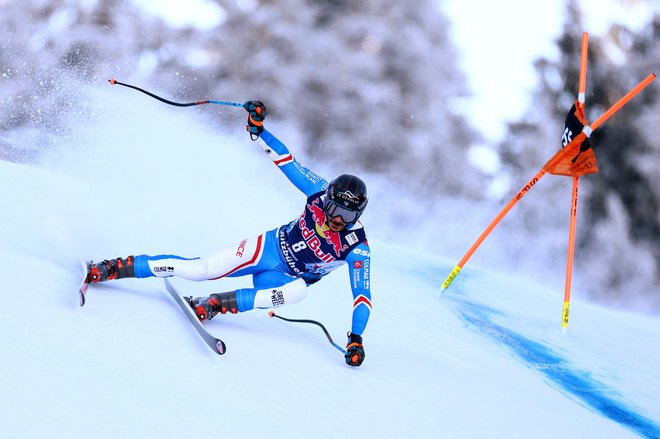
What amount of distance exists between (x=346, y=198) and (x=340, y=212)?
0.21 feet

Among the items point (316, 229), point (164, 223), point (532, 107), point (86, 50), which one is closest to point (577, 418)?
point (316, 229)

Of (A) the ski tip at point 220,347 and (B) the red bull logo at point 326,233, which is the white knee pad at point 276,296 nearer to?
(B) the red bull logo at point 326,233

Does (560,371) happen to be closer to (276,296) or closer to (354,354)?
(354,354)

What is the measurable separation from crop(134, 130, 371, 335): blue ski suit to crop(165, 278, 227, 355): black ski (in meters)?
0.10

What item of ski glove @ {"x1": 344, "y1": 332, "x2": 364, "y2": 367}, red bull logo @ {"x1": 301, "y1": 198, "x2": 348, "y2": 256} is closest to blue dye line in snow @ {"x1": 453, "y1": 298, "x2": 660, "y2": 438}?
ski glove @ {"x1": 344, "y1": 332, "x2": 364, "y2": 367}

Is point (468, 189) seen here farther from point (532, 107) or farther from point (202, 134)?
point (202, 134)

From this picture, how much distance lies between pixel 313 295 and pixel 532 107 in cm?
475

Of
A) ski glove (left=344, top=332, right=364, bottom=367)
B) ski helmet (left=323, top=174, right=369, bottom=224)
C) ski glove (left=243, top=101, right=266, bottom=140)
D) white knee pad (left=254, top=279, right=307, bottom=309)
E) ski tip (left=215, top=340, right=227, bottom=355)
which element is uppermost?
ski glove (left=243, top=101, right=266, bottom=140)

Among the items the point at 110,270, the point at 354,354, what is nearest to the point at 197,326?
the point at 110,270

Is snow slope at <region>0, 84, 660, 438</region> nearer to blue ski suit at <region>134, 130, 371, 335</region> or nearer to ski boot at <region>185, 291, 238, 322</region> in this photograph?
ski boot at <region>185, 291, 238, 322</region>

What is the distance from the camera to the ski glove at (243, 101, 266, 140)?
2996 millimetres

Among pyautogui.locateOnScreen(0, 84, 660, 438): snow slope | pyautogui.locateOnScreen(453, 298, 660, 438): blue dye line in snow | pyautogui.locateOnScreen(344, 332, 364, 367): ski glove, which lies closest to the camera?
pyautogui.locateOnScreen(0, 84, 660, 438): snow slope

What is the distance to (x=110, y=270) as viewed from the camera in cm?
291

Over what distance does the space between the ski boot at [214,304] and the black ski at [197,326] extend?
45 millimetres
